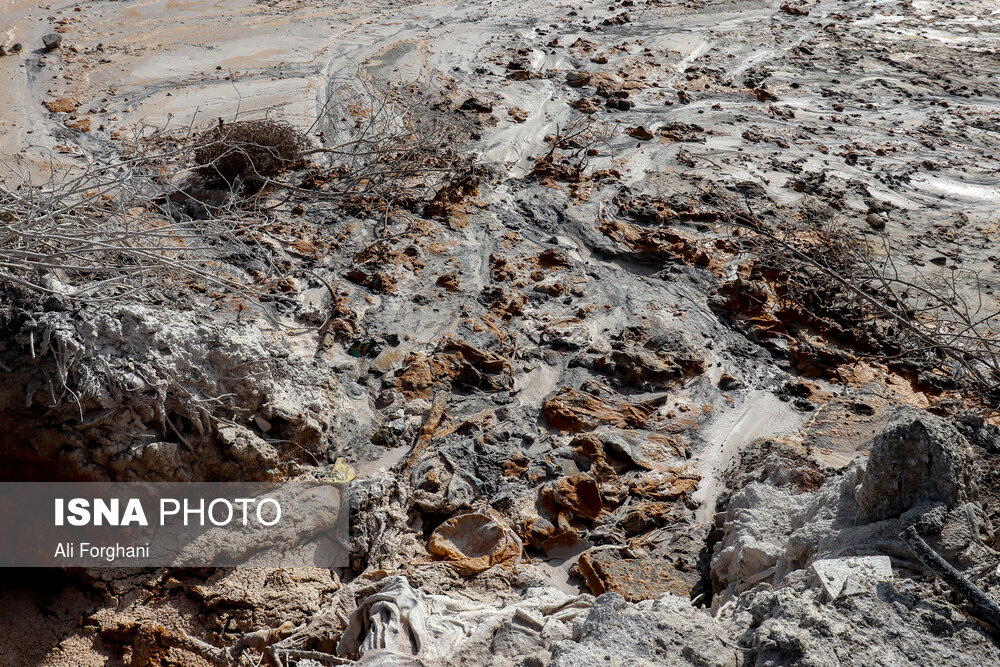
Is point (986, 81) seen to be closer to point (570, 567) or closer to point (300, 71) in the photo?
point (300, 71)

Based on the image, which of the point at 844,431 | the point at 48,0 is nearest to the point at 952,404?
the point at 844,431

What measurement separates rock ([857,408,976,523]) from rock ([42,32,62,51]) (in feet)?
29.5

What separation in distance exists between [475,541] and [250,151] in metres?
4.26

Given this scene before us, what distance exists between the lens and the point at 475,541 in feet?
12.0

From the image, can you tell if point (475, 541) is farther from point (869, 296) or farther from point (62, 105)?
point (62, 105)

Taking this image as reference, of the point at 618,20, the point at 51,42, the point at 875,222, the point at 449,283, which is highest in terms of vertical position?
the point at 51,42

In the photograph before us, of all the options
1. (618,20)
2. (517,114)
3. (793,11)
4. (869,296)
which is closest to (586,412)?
(869,296)

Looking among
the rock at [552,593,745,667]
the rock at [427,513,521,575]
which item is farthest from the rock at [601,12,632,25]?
the rock at [552,593,745,667]

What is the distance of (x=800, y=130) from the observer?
318 inches

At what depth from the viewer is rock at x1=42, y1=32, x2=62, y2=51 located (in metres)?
7.99

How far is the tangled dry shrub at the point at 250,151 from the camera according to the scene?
6.25 metres

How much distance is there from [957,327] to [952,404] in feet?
3.48

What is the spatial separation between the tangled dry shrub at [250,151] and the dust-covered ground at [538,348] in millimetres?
156

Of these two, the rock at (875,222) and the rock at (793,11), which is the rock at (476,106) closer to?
the rock at (875,222)
